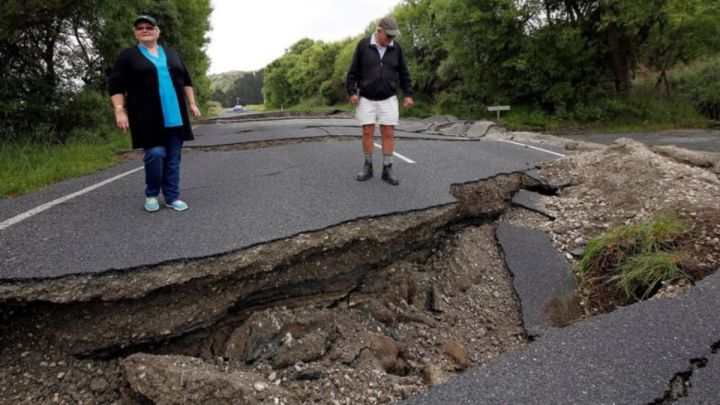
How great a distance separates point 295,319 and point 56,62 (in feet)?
32.2

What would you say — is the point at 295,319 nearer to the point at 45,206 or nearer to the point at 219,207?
the point at 219,207

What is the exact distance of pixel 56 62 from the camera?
9.23m

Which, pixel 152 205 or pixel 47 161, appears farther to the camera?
pixel 47 161

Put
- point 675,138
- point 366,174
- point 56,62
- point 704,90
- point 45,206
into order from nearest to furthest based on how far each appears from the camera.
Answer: point 45,206 < point 366,174 < point 56,62 < point 675,138 < point 704,90

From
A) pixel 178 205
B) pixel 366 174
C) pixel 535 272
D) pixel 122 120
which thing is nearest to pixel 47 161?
pixel 178 205

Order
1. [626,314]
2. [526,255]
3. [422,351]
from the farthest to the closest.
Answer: [526,255], [422,351], [626,314]

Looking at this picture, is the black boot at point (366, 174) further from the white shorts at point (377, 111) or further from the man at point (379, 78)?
the white shorts at point (377, 111)

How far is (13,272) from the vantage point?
2824mm

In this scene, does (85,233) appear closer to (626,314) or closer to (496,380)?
(496,380)

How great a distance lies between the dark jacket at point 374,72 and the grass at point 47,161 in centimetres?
451

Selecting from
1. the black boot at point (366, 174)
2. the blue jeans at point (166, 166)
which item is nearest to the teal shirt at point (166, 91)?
the blue jeans at point (166, 166)

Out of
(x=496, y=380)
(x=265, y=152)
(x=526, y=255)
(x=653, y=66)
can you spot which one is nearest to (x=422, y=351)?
(x=496, y=380)

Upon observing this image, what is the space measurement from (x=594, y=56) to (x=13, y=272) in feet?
66.3

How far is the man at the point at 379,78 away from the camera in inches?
185
